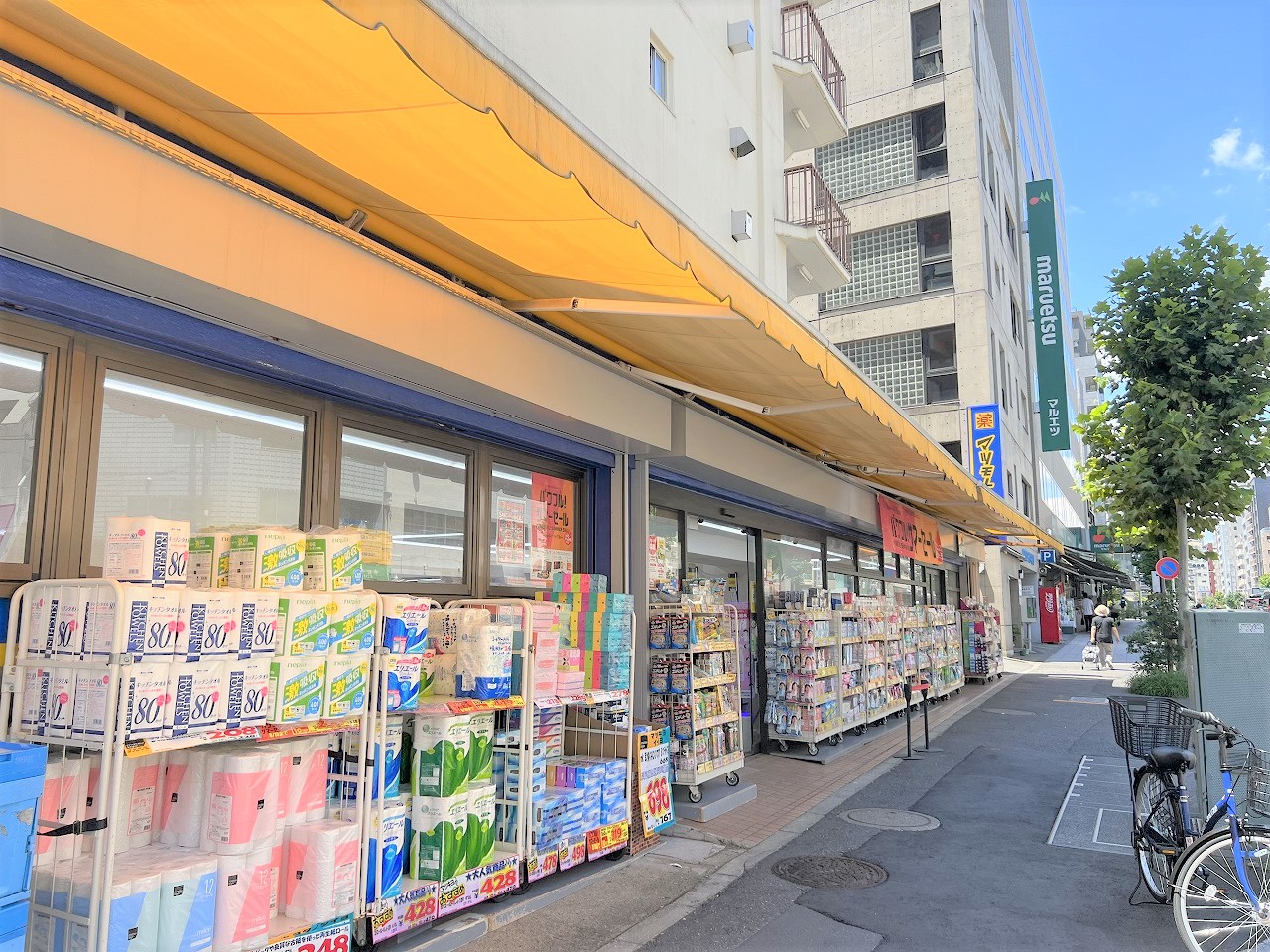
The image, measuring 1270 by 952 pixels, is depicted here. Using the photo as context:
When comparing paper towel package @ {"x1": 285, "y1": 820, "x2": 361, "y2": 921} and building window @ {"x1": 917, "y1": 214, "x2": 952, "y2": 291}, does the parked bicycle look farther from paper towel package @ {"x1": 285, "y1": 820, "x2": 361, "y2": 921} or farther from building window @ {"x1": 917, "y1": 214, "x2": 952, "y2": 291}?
building window @ {"x1": 917, "y1": 214, "x2": 952, "y2": 291}

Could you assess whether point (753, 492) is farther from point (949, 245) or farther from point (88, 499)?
point (949, 245)

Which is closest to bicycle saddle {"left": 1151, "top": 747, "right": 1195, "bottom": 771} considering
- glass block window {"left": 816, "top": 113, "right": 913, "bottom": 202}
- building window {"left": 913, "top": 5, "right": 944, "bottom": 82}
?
glass block window {"left": 816, "top": 113, "right": 913, "bottom": 202}

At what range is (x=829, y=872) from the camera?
6.13 meters

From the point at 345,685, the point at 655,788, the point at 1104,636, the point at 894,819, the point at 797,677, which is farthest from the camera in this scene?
the point at 1104,636

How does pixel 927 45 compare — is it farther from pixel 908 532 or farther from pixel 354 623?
pixel 354 623

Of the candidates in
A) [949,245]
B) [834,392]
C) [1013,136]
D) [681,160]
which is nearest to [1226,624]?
[834,392]

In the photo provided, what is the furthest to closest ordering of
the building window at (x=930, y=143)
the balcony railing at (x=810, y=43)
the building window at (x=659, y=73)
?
the building window at (x=930, y=143)
the balcony railing at (x=810, y=43)
the building window at (x=659, y=73)

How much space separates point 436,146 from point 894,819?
6930 millimetres

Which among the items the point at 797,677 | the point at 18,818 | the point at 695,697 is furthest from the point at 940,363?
the point at 18,818

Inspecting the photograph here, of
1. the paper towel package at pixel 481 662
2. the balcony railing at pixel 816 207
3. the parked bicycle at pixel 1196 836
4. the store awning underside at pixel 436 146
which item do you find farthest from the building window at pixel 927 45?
the paper towel package at pixel 481 662

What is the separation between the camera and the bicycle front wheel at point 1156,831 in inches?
202

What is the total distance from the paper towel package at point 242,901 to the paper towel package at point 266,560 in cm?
118

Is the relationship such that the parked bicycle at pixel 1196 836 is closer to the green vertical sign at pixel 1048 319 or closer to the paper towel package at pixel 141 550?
the paper towel package at pixel 141 550

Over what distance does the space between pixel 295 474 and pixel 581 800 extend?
9.42ft
